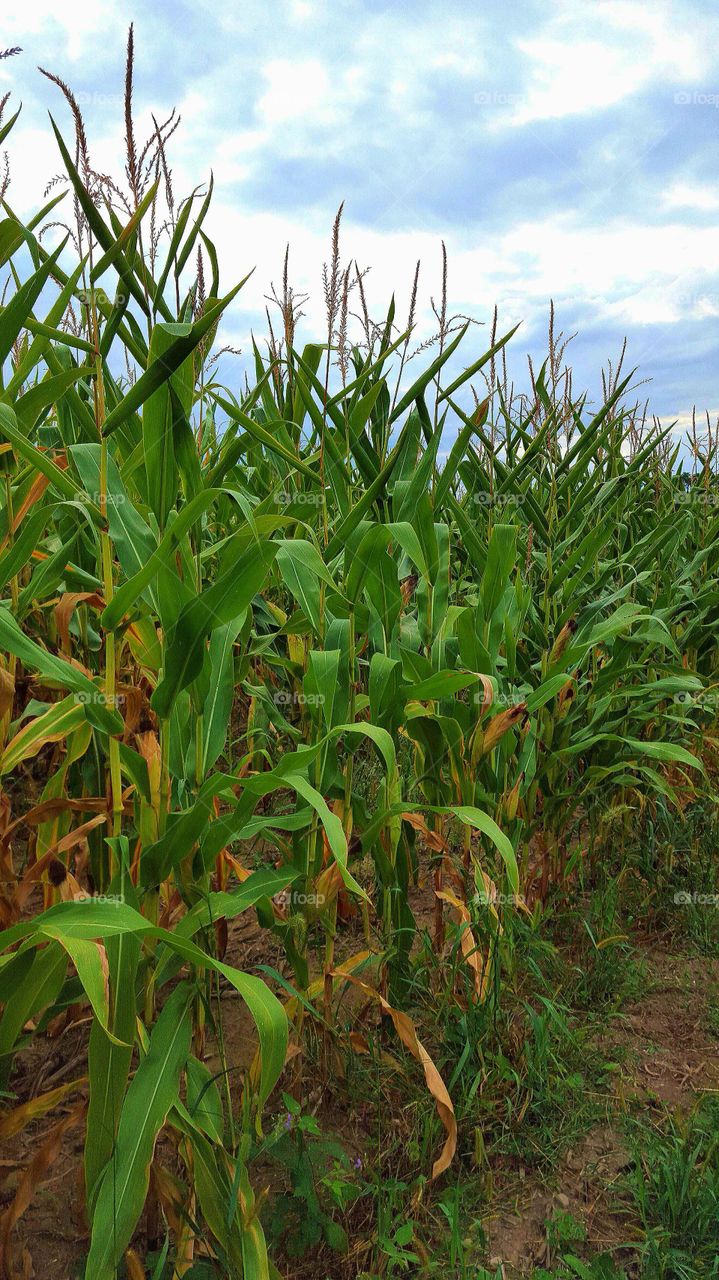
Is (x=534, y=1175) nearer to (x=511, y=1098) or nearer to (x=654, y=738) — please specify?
(x=511, y=1098)

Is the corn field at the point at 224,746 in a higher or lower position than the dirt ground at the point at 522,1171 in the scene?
higher

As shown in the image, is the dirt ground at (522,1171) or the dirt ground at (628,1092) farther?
the dirt ground at (628,1092)

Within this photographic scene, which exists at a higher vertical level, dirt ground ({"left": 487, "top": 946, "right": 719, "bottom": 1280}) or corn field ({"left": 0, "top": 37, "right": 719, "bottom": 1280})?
corn field ({"left": 0, "top": 37, "right": 719, "bottom": 1280})

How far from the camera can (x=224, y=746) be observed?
172 cm

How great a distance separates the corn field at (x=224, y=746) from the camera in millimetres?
1214

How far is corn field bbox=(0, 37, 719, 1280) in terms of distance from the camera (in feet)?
3.98

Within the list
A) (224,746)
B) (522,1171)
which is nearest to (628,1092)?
(522,1171)

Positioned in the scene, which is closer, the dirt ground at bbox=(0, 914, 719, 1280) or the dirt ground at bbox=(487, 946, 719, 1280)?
the dirt ground at bbox=(0, 914, 719, 1280)

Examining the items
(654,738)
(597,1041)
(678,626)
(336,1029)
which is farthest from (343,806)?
(678,626)

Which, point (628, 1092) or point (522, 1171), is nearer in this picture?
point (522, 1171)

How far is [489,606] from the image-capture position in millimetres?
2160

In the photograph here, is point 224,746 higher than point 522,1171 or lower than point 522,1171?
higher

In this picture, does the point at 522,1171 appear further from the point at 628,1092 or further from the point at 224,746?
the point at 224,746

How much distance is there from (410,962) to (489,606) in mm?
922
